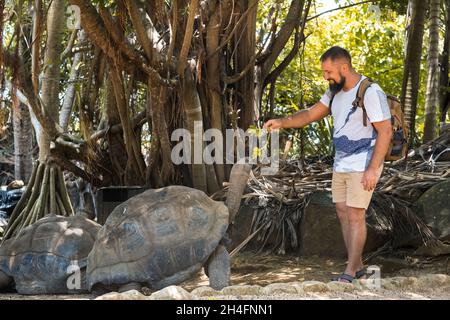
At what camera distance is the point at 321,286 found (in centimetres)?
466

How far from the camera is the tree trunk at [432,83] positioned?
33.1 ft

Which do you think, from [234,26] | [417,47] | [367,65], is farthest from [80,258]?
[367,65]

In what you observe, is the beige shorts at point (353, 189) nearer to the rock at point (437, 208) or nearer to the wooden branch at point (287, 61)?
the rock at point (437, 208)

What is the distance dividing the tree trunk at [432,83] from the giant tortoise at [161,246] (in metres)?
5.76

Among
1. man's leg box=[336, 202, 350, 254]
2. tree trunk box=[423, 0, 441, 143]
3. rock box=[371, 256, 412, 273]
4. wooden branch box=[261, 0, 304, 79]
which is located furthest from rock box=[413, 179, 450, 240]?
tree trunk box=[423, 0, 441, 143]

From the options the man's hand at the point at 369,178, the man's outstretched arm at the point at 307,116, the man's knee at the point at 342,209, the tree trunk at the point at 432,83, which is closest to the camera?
the man's hand at the point at 369,178

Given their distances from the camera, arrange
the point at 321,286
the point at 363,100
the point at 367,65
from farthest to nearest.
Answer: the point at 367,65 < the point at 363,100 < the point at 321,286

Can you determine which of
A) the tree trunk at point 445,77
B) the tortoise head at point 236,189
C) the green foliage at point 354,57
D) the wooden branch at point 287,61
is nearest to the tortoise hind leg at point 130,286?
the tortoise head at point 236,189

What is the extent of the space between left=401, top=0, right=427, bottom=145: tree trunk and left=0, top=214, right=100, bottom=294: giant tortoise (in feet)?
19.3

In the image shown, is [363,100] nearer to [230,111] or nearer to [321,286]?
[321,286]

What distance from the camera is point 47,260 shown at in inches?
223

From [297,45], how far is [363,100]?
3.66 metres

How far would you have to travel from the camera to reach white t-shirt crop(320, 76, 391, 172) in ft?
16.2

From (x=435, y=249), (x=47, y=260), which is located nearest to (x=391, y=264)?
(x=435, y=249)
